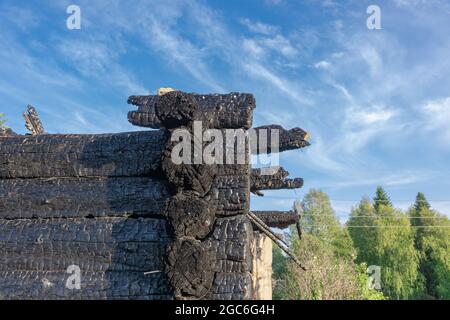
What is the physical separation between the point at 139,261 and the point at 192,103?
1.62 meters

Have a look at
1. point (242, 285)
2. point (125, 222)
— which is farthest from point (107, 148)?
point (242, 285)

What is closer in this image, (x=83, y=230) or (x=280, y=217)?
(x=83, y=230)

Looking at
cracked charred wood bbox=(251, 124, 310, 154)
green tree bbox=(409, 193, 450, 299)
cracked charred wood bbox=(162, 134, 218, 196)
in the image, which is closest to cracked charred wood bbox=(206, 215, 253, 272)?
cracked charred wood bbox=(162, 134, 218, 196)

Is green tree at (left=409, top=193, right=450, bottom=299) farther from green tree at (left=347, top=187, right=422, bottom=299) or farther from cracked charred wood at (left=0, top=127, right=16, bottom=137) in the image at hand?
cracked charred wood at (left=0, top=127, right=16, bottom=137)

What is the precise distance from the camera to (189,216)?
404 centimetres

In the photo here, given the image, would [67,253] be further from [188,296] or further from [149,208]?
[188,296]

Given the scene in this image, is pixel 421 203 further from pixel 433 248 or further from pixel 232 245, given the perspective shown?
pixel 232 245

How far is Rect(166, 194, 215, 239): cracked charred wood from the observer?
403cm

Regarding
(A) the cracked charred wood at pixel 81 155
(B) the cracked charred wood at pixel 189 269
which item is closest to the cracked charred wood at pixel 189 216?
(B) the cracked charred wood at pixel 189 269

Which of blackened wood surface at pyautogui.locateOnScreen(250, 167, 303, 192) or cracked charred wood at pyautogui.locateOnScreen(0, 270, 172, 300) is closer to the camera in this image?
cracked charred wood at pyautogui.locateOnScreen(0, 270, 172, 300)

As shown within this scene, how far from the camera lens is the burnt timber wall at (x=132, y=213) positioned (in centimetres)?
405

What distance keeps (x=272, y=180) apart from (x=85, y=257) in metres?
2.91

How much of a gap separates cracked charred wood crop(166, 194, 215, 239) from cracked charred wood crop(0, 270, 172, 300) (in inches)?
21.4

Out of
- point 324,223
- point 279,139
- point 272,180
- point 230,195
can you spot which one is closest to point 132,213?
point 230,195
